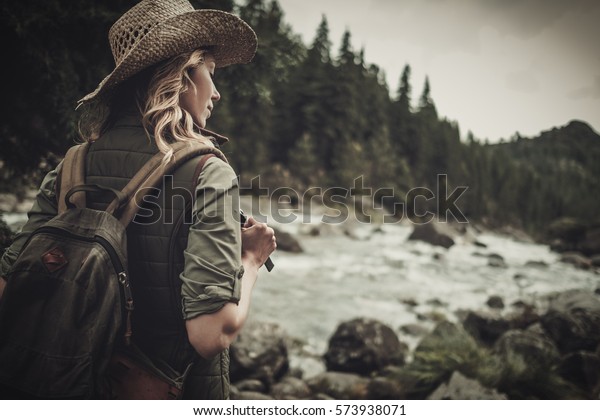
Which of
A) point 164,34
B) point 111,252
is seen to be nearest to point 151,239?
point 111,252

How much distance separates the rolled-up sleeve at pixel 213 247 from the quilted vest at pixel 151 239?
0.24 feet

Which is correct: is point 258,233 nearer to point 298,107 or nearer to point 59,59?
point 59,59

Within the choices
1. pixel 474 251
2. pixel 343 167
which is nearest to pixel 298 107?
pixel 343 167

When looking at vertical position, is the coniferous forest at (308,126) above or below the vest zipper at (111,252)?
above

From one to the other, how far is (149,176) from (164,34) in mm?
592

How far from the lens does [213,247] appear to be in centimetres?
127

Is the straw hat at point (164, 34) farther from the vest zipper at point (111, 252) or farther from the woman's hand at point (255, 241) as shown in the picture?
the woman's hand at point (255, 241)

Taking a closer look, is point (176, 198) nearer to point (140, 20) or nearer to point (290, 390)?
point (140, 20)

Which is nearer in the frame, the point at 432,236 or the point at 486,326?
the point at 486,326

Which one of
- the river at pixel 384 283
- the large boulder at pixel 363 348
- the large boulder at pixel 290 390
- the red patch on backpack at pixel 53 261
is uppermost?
the red patch on backpack at pixel 53 261

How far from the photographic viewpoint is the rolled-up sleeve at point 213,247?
1231 mm

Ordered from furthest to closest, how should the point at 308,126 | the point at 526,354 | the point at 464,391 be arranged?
the point at 308,126 → the point at 526,354 → the point at 464,391

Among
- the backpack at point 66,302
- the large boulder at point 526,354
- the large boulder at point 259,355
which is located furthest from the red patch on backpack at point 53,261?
the large boulder at point 526,354

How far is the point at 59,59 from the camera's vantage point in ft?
11.1
